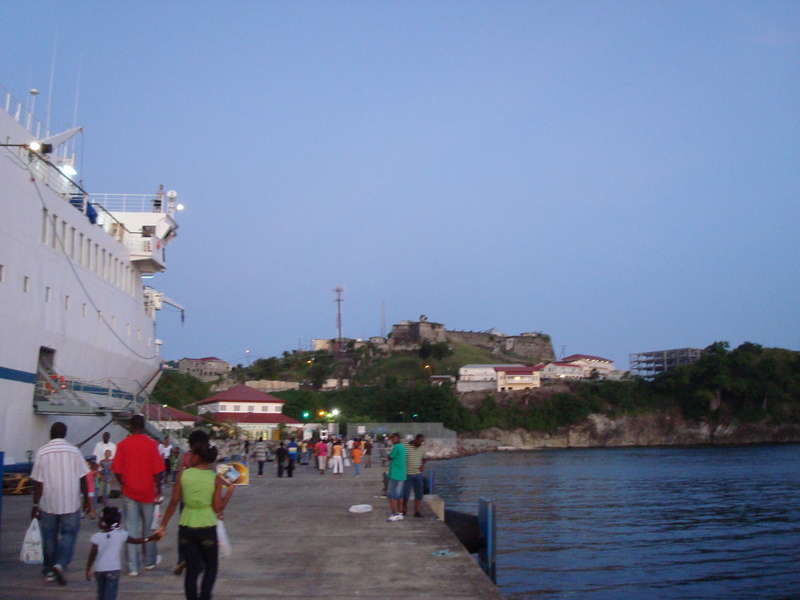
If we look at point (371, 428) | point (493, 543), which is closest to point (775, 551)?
point (493, 543)

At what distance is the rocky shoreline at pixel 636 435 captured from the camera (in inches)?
4008

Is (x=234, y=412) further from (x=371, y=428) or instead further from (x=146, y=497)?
(x=146, y=497)

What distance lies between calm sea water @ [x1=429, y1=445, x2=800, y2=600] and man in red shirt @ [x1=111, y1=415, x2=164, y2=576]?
7.84 m

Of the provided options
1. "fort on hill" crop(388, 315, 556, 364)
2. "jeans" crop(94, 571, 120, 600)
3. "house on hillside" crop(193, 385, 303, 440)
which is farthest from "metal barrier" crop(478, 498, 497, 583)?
"fort on hill" crop(388, 315, 556, 364)

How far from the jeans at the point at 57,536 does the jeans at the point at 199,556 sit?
6.71 feet

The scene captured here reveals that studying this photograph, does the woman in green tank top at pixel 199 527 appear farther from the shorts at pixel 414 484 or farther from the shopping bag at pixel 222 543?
the shorts at pixel 414 484

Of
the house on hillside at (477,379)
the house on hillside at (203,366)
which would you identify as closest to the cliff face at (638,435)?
the house on hillside at (477,379)

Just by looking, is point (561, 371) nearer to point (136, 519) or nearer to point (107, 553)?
point (136, 519)

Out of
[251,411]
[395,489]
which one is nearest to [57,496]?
[395,489]

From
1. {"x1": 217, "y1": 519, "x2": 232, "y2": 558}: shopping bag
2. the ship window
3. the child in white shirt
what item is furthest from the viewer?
the ship window

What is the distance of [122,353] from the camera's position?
26141 mm

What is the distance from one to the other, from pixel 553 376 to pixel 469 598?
128213 millimetres

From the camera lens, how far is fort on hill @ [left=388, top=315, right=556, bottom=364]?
14938 cm

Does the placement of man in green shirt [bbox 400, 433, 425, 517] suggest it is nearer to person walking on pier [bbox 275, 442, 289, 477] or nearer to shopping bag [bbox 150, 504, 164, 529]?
shopping bag [bbox 150, 504, 164, 529]
